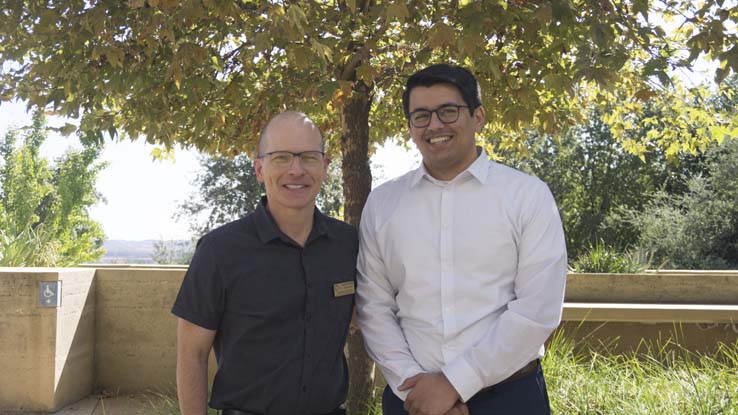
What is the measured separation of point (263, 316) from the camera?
2.62 metres

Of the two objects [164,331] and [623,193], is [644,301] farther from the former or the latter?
[623,193]

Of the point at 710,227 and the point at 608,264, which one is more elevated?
the point at 710,227

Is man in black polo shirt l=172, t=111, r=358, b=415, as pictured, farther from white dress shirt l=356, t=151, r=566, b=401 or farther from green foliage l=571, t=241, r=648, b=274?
green foliage l=571, t=241, r=648, b=274

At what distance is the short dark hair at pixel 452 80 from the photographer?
272 centimetres

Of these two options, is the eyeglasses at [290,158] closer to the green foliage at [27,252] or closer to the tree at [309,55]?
the tree at [309,55]

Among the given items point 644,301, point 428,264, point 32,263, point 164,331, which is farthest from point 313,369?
point 644,301

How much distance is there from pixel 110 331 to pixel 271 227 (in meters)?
5.47

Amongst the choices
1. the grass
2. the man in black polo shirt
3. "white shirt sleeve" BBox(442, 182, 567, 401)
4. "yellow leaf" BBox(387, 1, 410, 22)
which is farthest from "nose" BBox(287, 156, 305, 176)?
the grass

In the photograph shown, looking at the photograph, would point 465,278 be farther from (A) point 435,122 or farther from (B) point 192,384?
(B) point 192,384

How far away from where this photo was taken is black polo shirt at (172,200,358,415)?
103 inches

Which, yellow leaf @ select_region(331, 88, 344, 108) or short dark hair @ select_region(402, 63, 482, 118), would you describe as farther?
yellow leaf @ select_region(331, 88, 344, 108)

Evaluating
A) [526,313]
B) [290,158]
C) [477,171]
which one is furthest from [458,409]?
[290,158]

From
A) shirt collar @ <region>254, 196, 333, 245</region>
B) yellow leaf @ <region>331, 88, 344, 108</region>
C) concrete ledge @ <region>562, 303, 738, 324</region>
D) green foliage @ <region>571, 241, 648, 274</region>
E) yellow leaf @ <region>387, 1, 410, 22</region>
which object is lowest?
concrete ledge @ <region>562, 303, 738, 324</region>

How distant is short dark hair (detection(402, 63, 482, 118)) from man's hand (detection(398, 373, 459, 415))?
1044mm
